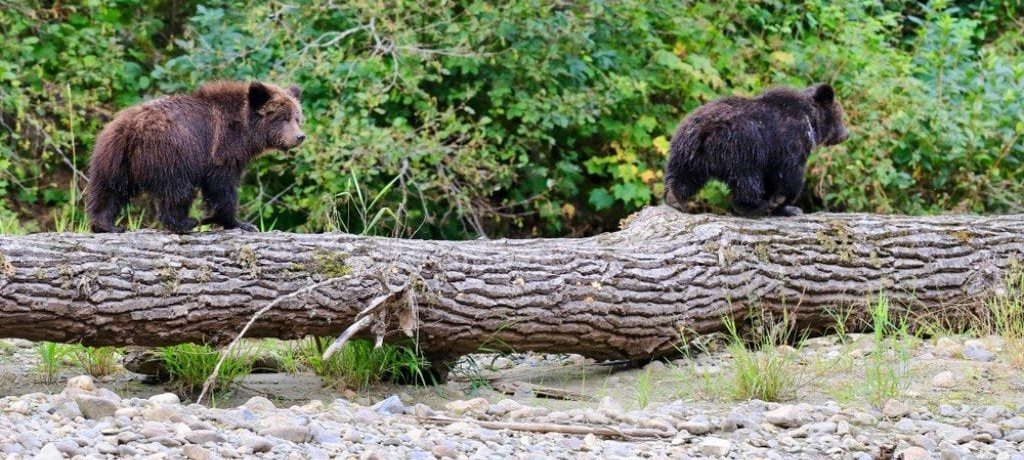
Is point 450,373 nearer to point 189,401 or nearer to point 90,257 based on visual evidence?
point 189,401

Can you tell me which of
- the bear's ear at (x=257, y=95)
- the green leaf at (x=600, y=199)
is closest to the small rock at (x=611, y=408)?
the bear's ear at (x=257, y=95)

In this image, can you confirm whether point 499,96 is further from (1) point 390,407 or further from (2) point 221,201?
(1) point 390,407

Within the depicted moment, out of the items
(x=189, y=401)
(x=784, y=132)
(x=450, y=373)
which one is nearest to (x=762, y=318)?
(x=784, y=132)

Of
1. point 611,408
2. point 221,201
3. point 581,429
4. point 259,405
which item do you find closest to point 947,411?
point 611,408

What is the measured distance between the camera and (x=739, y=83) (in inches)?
460

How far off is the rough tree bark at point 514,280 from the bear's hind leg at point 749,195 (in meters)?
0.14

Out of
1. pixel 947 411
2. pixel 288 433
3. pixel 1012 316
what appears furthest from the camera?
pixel 1012 316

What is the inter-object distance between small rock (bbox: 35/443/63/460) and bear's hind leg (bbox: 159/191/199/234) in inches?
87.6

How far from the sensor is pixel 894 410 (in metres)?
Result: 6.05

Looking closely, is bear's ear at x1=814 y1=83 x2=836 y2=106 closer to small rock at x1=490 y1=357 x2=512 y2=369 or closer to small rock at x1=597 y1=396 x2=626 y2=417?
small rock at x1=490 y1=357 x2=512 y2=369

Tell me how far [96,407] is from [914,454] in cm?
362

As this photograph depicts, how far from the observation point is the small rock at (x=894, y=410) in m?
6.03

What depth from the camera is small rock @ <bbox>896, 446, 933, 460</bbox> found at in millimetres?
5277

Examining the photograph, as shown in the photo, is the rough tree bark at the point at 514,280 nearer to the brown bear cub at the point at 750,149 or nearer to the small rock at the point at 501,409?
the brown bear cub at the point at 750,149
